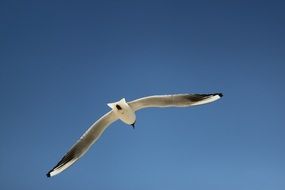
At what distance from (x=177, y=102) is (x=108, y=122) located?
128 cm

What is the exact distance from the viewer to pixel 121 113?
8.27 meters

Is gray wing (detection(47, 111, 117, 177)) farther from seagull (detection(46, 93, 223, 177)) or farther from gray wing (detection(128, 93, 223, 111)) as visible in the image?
gray wing (detection(128, 93, 223, 111))

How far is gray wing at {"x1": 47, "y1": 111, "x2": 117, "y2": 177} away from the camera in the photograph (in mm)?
8375

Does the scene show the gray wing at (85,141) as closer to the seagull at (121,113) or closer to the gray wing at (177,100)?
the seagull at (121,113)

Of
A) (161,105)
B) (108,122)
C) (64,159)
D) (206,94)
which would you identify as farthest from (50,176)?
(206,94)

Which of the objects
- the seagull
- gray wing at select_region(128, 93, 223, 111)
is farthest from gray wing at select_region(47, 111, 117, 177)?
gray wing at select_region(128, 93, 223, 111)

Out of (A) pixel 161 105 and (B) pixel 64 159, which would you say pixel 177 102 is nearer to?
(A) pixel 161 105

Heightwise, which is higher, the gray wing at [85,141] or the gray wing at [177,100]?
the gray wing at [177,100]

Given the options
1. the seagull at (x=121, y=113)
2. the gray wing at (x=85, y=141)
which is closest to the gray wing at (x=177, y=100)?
the seagull at (x=121, y=113)

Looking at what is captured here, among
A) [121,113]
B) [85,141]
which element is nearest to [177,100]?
[121,113]

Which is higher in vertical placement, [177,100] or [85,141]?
[177,100]

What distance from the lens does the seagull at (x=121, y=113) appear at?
7789 millimetres

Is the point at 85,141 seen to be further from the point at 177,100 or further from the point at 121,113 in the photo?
the point at 177,100

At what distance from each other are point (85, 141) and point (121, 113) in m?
0.74
